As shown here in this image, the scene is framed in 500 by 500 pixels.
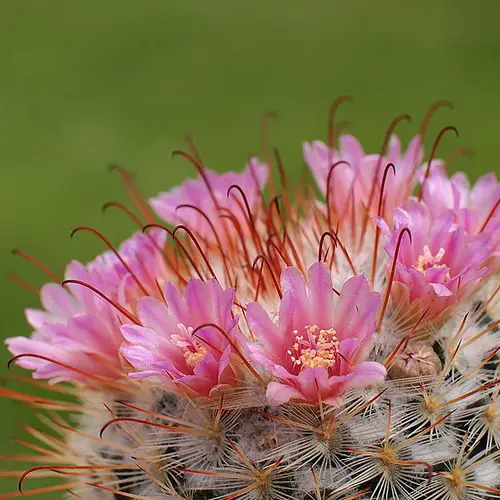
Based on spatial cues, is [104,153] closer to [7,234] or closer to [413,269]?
[7,234]

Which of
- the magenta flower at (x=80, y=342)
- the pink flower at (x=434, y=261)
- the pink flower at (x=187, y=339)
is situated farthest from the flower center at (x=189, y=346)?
the pink flower at (x=434, y=261)

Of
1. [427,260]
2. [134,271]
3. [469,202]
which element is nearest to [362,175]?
[469,202]

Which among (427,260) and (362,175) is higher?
(362,175)

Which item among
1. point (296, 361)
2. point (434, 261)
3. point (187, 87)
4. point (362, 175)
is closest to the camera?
point (296, 361)

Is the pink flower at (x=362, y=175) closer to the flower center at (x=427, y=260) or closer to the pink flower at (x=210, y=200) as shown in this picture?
the pink flower at (x=210, y=200)

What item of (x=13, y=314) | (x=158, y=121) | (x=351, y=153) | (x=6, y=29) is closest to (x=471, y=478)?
(x=351, y=153)

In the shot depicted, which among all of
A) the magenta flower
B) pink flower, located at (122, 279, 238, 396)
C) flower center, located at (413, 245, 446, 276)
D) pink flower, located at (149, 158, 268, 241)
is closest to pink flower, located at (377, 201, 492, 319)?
flower center, located at (413, 245, 446, 276)

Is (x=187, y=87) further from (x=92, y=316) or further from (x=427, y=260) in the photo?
(x=427, y=260)
